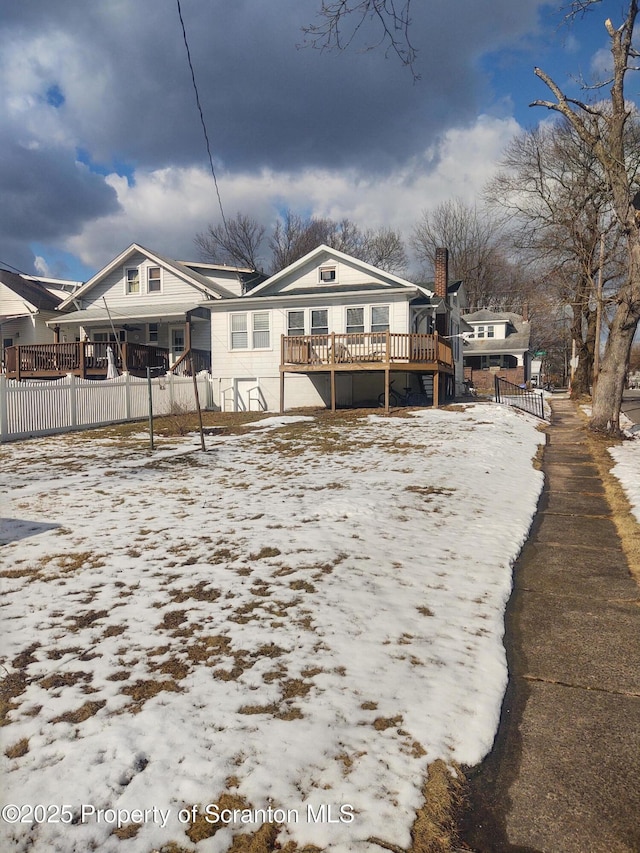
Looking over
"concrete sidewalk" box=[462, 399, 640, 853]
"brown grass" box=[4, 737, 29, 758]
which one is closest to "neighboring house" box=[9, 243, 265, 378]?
"concrete sidewalk" box=[462, 399, 640, 853]

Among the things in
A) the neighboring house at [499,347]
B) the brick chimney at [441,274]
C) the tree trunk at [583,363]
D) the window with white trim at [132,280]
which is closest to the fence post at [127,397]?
the window with white trim at [132,280]

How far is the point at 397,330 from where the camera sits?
1964 cm

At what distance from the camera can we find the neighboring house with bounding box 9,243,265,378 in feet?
71.7

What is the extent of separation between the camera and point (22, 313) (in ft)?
87.2

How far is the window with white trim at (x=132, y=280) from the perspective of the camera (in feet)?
82.0

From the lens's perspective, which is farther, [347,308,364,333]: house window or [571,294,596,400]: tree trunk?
[571,294,596,400]: tree trunk

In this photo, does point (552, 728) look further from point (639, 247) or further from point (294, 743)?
point (639, 247)

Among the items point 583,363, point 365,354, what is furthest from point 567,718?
point 583,363

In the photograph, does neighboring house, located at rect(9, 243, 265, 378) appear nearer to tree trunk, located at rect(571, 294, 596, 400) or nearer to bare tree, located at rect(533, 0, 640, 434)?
bare tree, located at rect(533, 0, 640, 434)

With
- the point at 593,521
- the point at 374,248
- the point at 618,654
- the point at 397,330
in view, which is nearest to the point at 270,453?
the point at 593,521

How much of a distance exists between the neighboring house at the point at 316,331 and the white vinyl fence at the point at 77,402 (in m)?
2.63

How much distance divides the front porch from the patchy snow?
6888 mm

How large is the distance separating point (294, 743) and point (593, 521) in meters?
5.39

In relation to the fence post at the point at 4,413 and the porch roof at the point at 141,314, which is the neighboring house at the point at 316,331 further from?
the fence post at the point at 4,413
